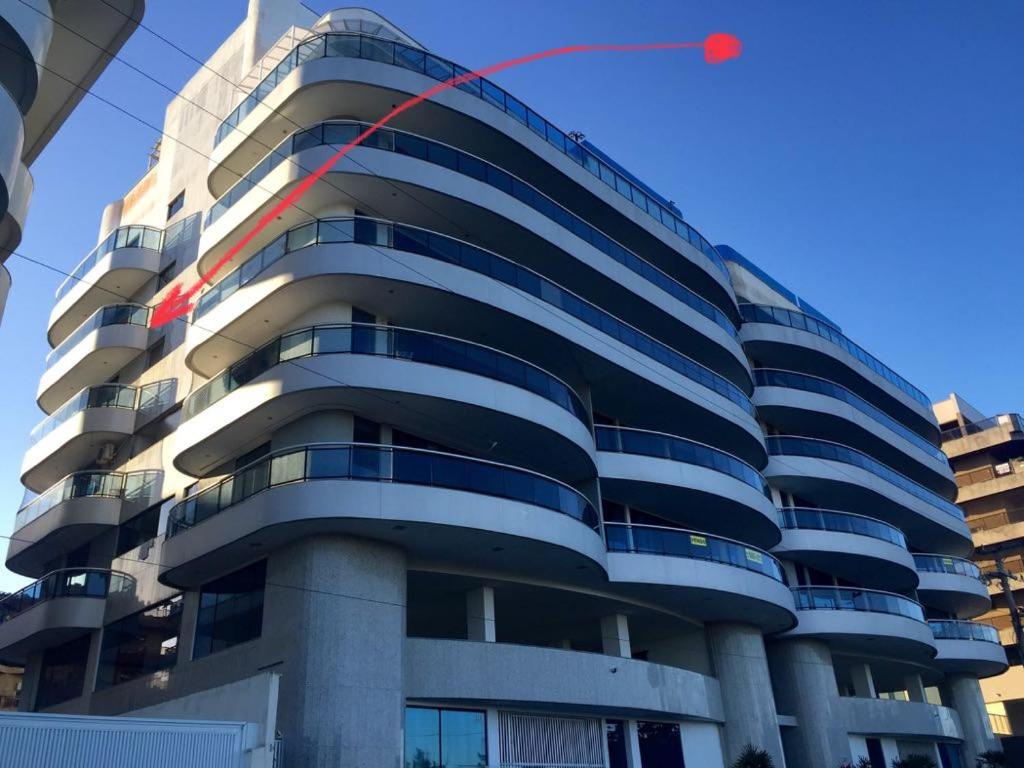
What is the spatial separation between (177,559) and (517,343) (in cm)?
1160

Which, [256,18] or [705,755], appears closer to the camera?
[705,755]

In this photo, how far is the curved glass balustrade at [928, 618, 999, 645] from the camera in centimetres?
4147

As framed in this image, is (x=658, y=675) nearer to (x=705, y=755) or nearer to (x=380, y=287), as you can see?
(x=705, y=755)

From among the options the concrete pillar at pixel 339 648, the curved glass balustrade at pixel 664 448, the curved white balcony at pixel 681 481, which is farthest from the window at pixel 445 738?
the curved glass balustrade at pixel 664 448

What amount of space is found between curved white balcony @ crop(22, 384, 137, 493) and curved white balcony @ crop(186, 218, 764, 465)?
15.9 ft

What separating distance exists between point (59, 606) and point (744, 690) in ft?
74.4

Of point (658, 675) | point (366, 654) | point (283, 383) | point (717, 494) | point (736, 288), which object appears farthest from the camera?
point (736, 288)

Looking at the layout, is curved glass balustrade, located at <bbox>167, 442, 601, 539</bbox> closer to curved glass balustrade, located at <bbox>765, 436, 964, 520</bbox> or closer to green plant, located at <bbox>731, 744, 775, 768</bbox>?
green plant, located at <bbox>731, 744, 775, 768</bbox>

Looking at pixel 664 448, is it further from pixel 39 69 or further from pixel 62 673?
pixel 62 673

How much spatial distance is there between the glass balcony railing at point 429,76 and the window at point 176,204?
5231 millimetres

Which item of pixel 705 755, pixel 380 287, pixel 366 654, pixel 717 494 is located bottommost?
pixel 705 755

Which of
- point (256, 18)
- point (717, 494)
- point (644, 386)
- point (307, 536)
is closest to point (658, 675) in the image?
point (717, 494)

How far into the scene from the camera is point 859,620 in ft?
113

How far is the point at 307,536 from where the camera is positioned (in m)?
21.2
